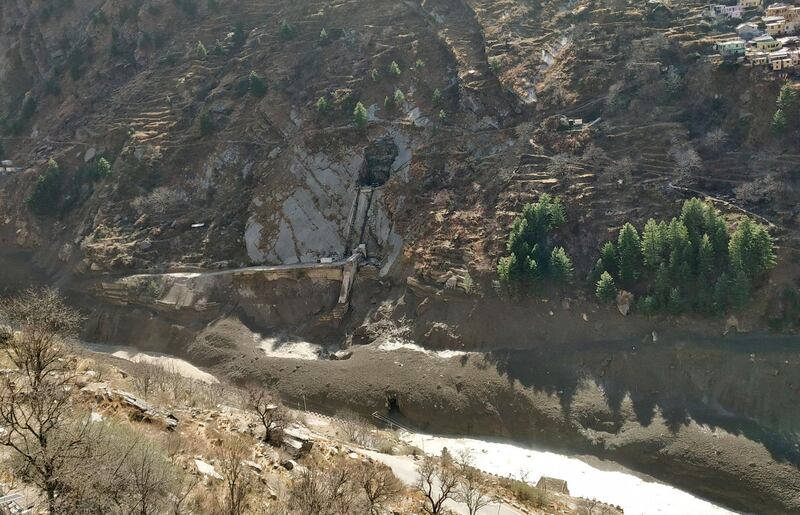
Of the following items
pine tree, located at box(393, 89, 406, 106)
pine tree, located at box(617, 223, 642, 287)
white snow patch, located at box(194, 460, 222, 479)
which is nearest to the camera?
white snow patch, located at box(194, 460, 222, 479)

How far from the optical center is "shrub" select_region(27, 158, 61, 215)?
196 feet

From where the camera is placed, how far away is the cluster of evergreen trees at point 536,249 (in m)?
42.5

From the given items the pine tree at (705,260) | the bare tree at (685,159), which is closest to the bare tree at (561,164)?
the bare tree at (685,159)

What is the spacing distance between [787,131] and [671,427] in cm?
2406

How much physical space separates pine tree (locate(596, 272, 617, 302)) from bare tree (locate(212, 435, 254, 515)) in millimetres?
25677

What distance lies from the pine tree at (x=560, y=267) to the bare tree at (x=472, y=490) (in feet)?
52.6

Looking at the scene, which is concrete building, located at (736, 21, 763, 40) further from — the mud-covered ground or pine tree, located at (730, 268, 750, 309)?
the mud-covered ground

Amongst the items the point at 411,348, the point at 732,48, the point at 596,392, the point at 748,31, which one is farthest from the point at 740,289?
the point at 748,31

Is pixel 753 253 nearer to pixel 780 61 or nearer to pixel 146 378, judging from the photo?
pixel 780 61

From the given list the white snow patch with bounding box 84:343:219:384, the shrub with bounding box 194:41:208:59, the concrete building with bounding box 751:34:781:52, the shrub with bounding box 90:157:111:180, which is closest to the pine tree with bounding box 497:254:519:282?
the white snow patch with bounding box 84:343:219:384

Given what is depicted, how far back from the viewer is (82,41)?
74875mm

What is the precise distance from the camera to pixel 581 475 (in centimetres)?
3397

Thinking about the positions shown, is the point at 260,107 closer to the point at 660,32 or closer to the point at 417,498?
the point at 660,32

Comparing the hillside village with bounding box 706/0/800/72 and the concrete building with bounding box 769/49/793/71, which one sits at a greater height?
the hillside village with bounding box 706/0/800/72
